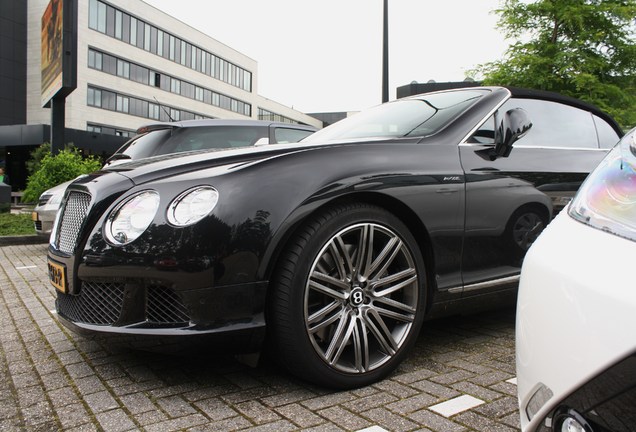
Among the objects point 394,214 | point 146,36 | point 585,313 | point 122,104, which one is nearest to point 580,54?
point 394,214

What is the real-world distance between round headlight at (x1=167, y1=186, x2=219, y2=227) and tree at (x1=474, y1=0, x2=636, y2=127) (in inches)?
622

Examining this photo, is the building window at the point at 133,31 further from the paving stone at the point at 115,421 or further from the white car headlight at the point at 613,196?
the white car headlight at the point at 613,196

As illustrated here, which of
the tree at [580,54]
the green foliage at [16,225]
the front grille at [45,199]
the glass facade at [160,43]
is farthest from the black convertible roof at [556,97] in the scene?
the glass facade at [160,43]

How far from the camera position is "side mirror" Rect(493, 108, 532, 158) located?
9.37 feet

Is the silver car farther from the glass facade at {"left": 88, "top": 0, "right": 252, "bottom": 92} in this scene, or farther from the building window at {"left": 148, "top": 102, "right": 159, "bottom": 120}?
the building window at {"left": 148, "top": 102, "right": 159, "bottom": 120}

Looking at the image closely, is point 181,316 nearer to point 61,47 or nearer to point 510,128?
point 510,128

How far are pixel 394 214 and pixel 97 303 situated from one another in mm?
1436

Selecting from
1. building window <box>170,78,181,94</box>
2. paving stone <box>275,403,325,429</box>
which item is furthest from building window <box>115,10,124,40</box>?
paving stone <box>275,403,325,429</box>

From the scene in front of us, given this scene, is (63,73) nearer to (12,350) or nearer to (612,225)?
(12,350)

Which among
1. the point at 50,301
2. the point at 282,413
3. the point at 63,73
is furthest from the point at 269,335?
the point at 63,73

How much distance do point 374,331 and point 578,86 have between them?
1546cm

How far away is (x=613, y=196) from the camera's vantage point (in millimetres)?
1315

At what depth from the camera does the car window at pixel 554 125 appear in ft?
10.7

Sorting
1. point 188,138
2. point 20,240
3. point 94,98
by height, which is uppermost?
point 94,98
